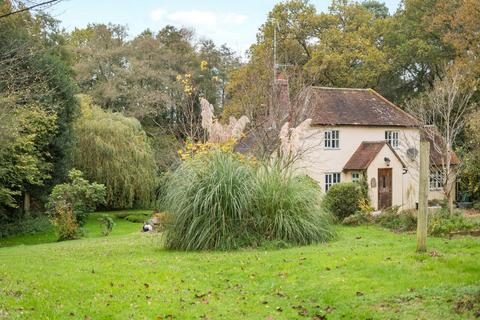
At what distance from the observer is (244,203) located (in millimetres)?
10758

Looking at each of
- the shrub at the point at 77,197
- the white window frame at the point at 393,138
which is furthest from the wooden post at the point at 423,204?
the white window frame at the point at 393,138

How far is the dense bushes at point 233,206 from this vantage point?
35.1 ft

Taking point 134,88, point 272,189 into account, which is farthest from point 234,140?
point 134,88

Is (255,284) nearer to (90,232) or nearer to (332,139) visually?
(90,232)

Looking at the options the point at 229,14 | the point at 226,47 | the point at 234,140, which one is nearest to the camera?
the point at 234,140

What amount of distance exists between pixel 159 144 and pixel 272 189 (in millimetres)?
25474

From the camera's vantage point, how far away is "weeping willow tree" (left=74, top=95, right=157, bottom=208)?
2795cm

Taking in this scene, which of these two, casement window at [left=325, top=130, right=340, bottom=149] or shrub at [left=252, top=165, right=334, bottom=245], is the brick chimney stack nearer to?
casement window at [left=325, top=130, right=340, bottom=149]

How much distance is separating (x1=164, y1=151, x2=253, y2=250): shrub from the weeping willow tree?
17419 mm

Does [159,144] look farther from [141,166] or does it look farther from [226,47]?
[226,47]

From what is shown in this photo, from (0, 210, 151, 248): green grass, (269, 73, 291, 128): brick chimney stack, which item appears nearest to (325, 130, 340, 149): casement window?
(269, 73, 291, 128): brick chimney stack

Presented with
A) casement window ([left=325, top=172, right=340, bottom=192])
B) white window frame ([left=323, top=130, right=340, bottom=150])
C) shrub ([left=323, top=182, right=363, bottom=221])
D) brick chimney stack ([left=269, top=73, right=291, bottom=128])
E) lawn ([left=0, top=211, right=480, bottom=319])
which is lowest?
lawn ([left=0, top=211, right=480, bottom=319])

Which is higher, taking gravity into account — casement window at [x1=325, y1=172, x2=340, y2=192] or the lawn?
casement window at [x1=325, y1=172, x2=340, y2=192]

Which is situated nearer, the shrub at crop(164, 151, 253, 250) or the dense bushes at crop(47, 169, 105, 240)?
the shrub at crop(164, 151, 253, 250)
